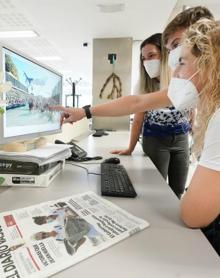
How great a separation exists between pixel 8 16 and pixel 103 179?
3.08 meters

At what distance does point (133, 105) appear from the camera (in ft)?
4.09

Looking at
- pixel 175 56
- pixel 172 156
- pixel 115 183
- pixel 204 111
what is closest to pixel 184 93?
pixel 204 111

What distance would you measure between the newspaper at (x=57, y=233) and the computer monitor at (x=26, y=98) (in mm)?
319

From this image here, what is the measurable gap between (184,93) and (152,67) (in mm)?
926

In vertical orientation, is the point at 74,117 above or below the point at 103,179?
above

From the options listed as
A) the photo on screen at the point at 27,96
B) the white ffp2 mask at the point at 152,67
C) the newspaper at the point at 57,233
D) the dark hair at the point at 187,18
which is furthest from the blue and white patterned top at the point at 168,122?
the newspaper at the point at 57,233

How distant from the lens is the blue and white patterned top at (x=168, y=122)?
1.54 meters

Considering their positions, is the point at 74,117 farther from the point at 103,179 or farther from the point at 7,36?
the point at 7,36

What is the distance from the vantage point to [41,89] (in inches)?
43.1

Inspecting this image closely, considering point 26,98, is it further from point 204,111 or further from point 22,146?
point 204,111

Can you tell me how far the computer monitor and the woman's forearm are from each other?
25 cm

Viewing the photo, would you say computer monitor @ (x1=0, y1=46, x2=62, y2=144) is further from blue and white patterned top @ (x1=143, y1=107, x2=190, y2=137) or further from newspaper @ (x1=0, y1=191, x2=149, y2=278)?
blue and white patterned top @ (x1=143, y1=107, x2=190, y2=137)

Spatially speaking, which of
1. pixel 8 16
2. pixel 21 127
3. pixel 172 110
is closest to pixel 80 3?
pixel 8 16

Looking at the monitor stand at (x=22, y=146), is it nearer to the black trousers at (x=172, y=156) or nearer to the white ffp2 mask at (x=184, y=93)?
the white ffp2 mask at (x=184, y=93)
